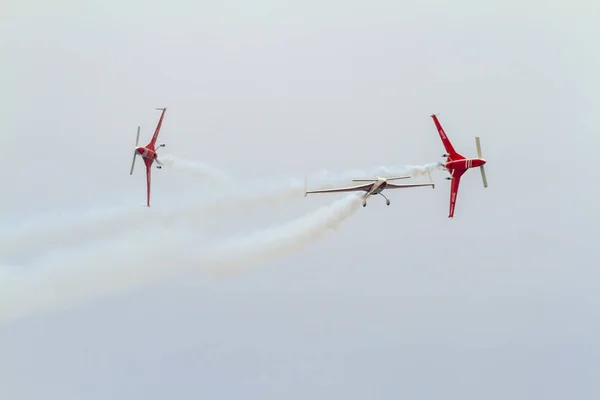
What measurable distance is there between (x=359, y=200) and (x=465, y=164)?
798cm

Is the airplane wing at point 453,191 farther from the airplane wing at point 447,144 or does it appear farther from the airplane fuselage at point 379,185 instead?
the airplane fuselage at point 379,185

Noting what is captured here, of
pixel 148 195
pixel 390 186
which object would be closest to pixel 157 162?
pixel 148 195

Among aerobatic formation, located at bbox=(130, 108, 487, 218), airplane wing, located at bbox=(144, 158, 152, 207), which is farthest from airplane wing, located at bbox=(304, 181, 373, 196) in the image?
airplane wing, located at bbox=(144, 158, 152, 207)

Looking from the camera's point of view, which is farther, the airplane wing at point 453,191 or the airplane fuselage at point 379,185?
the airplane wing at point 453,191

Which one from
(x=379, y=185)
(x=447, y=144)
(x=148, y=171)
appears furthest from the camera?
(x=148, y=171)

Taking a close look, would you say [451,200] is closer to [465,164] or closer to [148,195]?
[465,164]

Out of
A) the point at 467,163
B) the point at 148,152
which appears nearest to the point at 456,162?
the point at 467,163

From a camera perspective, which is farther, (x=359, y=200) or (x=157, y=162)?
(x=157, y=162)

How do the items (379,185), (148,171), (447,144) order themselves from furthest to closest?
(148,171) < (447,144) < (379,185)

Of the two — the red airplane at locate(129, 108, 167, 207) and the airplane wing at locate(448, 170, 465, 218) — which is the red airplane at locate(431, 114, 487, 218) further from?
the red airplane at locate(129, 108, 167, 207)

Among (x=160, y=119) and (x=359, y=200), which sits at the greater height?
(x=160, y=119)

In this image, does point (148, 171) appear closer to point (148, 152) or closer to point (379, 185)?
point (148, 152)

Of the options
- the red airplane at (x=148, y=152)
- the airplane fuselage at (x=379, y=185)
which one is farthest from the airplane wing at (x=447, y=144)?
the red airplane at (x=148, y=152)

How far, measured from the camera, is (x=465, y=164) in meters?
76.1
